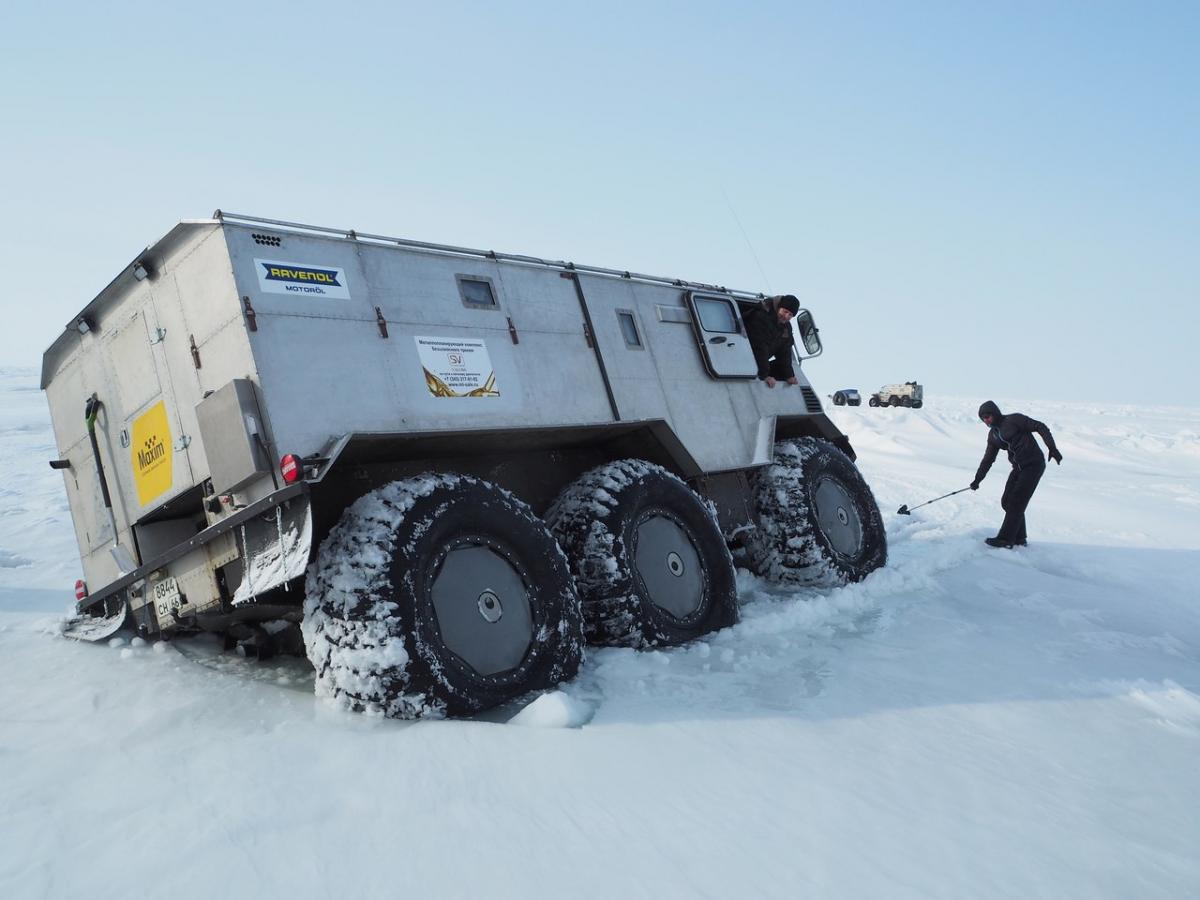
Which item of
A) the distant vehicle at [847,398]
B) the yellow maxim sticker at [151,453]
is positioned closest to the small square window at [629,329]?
the yellow maxim sticker at [151,453]

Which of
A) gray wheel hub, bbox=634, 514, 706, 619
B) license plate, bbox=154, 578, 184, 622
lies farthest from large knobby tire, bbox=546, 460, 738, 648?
license plate, bbox=154, 578, 184, 622

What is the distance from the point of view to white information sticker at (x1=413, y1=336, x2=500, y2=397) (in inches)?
183

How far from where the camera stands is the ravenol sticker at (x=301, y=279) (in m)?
4.15

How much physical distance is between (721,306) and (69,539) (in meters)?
7.04

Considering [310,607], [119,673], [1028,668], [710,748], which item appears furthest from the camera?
[1028,668]

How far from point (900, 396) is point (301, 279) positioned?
35.7 m

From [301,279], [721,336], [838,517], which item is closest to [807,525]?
[838,517]

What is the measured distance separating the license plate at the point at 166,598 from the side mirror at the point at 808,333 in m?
6.17

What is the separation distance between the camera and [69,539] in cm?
869

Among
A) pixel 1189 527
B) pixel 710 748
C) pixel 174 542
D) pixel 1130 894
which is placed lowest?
pixel 1189 527

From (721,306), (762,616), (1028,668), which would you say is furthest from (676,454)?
(1028,668)

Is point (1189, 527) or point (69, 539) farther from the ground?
point (69, 539)

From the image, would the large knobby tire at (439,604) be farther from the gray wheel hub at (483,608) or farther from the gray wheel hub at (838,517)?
the gray wheel hub at (838,517)

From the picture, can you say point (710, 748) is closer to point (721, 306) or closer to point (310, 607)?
point (310, 607)
